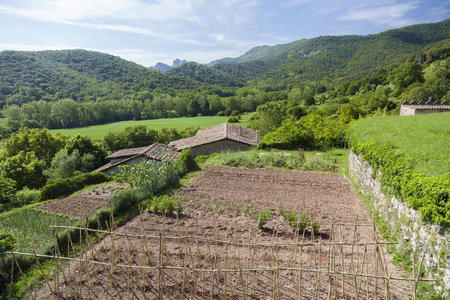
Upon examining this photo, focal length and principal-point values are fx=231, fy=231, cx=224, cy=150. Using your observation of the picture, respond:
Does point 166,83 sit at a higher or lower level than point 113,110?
higher

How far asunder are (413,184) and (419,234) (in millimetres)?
1161

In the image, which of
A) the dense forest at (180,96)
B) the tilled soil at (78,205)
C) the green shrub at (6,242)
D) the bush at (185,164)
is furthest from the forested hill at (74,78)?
the green shrub at (6,242)

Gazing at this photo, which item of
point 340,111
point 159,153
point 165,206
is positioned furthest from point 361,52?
point 165,206

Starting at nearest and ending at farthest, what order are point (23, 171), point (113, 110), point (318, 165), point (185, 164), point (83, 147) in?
point (318, 165) < point (185, 164) < point (23, 171) < point (83, 147) < point (113, 110)

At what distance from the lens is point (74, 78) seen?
11662 centimetres

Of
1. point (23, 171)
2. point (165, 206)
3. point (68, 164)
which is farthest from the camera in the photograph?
point (68, 164)

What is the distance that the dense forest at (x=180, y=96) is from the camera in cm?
2697

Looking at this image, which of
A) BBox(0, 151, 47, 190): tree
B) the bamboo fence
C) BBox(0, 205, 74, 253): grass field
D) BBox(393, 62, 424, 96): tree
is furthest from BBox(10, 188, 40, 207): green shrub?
BBox(393, 62, 424, 96): tree

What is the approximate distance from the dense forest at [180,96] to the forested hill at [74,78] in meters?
0.52

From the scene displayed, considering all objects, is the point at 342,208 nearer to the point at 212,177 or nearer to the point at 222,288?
the point at 222,288

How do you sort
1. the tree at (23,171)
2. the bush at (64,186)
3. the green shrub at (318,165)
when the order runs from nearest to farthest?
the green shrub at (318,165)
the bush at (64,186)
the tree at (23,171)

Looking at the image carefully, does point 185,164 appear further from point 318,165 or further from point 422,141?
point 422,141

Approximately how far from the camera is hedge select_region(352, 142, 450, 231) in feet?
15.5

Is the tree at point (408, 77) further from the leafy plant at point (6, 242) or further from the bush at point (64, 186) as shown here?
the leafy plant at point (6, 242)
